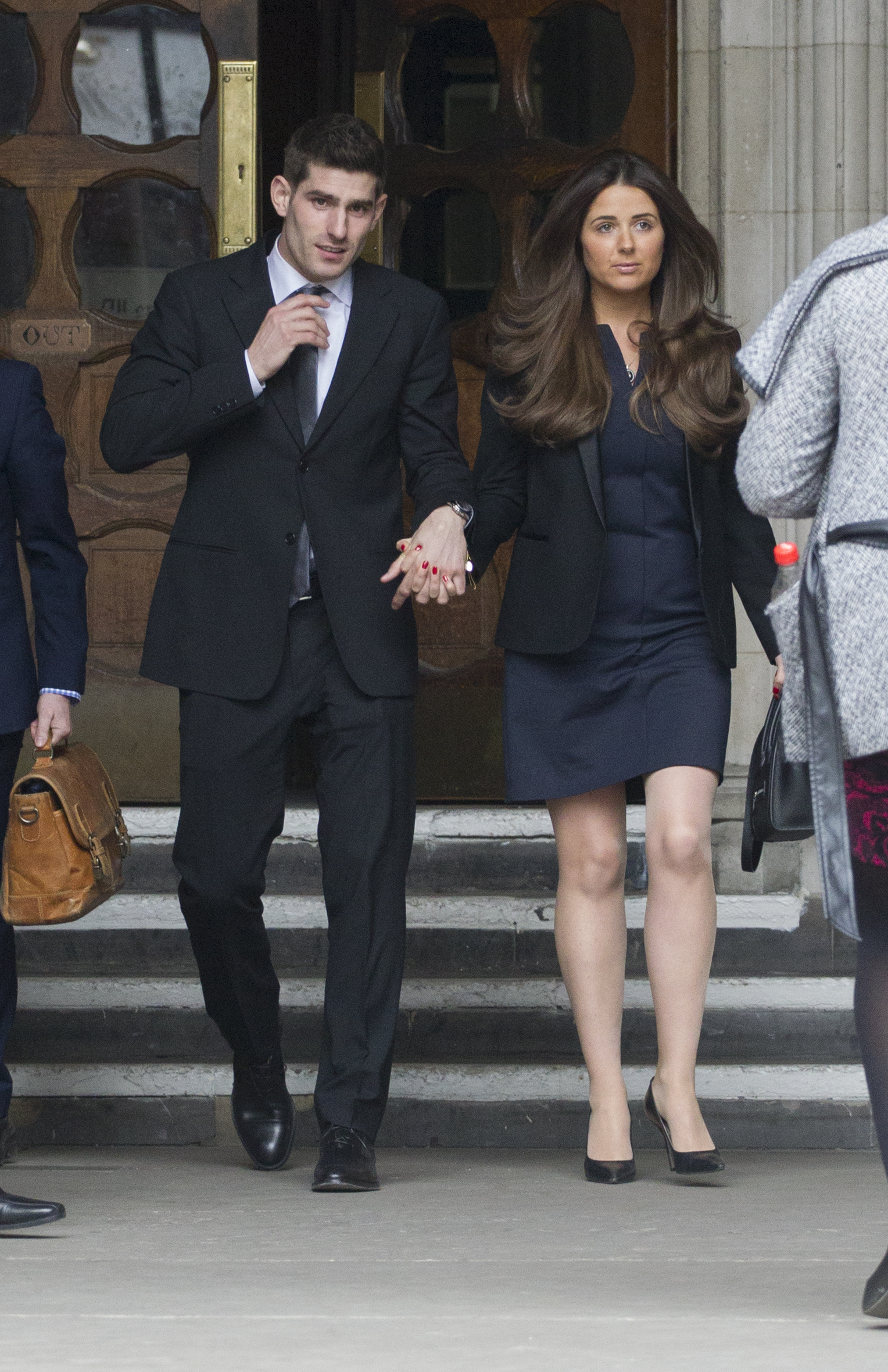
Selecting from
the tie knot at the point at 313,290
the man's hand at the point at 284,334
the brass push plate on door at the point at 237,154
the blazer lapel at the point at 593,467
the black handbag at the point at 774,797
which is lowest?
the black handbag at the point at 774,797

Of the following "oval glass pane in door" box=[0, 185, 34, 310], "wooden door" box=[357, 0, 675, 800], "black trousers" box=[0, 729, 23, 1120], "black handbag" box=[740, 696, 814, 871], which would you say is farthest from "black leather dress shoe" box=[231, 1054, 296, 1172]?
"oval glass pane in door" box=[0, 185, 34, 310]

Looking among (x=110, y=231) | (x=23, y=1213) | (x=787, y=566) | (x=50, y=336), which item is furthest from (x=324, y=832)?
(x=110, y=231)

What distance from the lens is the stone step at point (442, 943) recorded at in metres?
5.57

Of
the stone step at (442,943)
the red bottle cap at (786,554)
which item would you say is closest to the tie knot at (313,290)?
the red bottle cap at (786,554)

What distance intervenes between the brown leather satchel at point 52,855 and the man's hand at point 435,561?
794 mm

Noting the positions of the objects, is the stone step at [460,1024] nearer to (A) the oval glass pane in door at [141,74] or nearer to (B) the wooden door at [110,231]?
(B) the wooden door at [110,231]

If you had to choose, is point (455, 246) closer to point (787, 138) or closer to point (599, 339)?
point (787, 138)

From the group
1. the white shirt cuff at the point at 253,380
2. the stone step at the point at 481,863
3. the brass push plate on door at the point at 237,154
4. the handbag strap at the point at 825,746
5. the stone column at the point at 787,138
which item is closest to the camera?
the handbag strap at the point at 825,746

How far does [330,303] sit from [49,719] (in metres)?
1.09

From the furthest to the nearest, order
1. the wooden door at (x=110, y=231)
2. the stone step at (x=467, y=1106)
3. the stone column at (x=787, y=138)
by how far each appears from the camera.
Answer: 1. the wooden door at (x=110, y=231)
2. the stone column at (x=787, y=138)
3. the stone step at (x=467, y=1106)

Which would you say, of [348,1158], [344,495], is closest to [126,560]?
[344,495]

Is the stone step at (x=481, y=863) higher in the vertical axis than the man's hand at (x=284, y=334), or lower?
lower

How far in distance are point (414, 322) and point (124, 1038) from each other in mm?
2008

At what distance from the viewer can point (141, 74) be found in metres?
6.43
